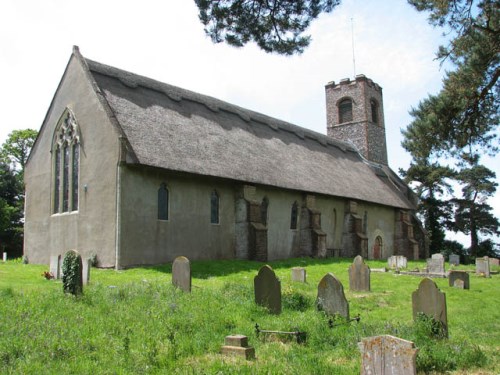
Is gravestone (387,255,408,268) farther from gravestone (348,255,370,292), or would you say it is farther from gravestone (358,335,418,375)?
gravestone (358,335,418,375)

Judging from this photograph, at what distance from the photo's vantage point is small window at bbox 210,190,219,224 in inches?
842

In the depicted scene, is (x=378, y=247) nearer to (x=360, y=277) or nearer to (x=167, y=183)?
(x=167, y=183)

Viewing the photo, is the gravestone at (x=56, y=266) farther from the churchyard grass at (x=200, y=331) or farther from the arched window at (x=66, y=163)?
the arched window at (x=66, y=163)

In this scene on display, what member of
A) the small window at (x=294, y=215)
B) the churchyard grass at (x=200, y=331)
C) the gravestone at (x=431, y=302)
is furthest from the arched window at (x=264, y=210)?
the gravestone at (x=431, y=302)

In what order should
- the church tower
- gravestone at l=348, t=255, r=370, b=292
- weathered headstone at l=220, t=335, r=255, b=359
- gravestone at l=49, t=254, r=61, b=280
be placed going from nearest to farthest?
weathered headstone at l=220, t=335, r=255, b=359
gravestone at l=348, t=255, r=370, b=292
gravestone at l=49, t=254, r=61, b=280
the church tower

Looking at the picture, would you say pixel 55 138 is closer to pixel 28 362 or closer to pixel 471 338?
pixel 28 362

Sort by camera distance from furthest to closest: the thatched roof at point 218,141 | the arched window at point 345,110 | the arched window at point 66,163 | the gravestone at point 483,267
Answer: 1. the arched window at point 345,110
2. the arched window at point 66,163
3. the gravestone at point 483,267
4. the thatched roof at point 218,141

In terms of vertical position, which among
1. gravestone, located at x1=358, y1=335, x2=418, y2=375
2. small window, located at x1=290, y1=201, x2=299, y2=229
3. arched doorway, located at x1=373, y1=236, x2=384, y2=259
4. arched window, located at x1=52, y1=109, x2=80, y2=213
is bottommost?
gravestone, located at x1=358, y1=335, x2=418, y2=375

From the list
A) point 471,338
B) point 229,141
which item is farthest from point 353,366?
point 229,141

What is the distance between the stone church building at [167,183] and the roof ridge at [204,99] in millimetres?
91

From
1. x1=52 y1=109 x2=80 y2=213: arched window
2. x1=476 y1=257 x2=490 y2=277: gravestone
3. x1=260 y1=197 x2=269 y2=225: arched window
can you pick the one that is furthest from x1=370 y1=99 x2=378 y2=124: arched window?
x1=52 y1=109 x2=80 y2=213: arched window

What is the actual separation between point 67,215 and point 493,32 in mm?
16635

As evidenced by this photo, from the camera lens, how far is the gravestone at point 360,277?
1444 centimetres

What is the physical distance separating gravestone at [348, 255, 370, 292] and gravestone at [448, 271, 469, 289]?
308 cm
